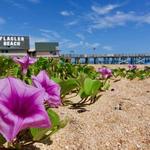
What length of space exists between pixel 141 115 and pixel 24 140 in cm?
97

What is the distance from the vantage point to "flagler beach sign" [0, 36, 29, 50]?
4994 cm

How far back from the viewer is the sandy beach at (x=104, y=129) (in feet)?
5.61

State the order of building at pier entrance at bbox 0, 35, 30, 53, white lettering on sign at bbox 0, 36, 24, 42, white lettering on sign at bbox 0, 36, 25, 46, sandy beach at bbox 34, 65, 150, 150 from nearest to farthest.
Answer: sandy beach at bbox 34, 65, 150, 150 < building at pier entrance at bbox 0, 35, 30, 53 < white lettering on sign at bbox 0, 36, 25, 46 < white lettering on sign at bbox 0, 36, 24, 42

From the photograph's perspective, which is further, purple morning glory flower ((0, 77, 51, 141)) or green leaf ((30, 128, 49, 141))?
green leaf ((30, 128, 49, 141))

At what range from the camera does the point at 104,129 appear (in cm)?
195

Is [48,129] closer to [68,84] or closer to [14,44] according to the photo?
[68,84]

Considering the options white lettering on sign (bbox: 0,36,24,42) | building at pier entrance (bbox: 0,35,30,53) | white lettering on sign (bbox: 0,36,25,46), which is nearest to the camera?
building at pier entrance (bbox: 0,35,30,53)

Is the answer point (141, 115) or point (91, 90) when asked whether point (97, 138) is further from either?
point (91, 90)

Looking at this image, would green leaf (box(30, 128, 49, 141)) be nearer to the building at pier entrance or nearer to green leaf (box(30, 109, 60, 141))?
green leaf (box(30, 109, 60, 141))

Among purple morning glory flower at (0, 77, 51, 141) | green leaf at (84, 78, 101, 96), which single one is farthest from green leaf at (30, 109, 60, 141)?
green leaf at (84, 78, 101, 96)

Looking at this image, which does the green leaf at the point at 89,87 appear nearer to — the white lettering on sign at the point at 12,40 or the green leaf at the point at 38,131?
the green leaf at the point at 38,131

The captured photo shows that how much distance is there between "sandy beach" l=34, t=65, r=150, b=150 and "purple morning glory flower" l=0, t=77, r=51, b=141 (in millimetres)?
663

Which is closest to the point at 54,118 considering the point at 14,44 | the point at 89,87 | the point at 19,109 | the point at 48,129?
Answer: the point at 48,129

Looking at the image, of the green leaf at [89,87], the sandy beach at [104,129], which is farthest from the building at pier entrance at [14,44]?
the sandy beach at [104,129]
